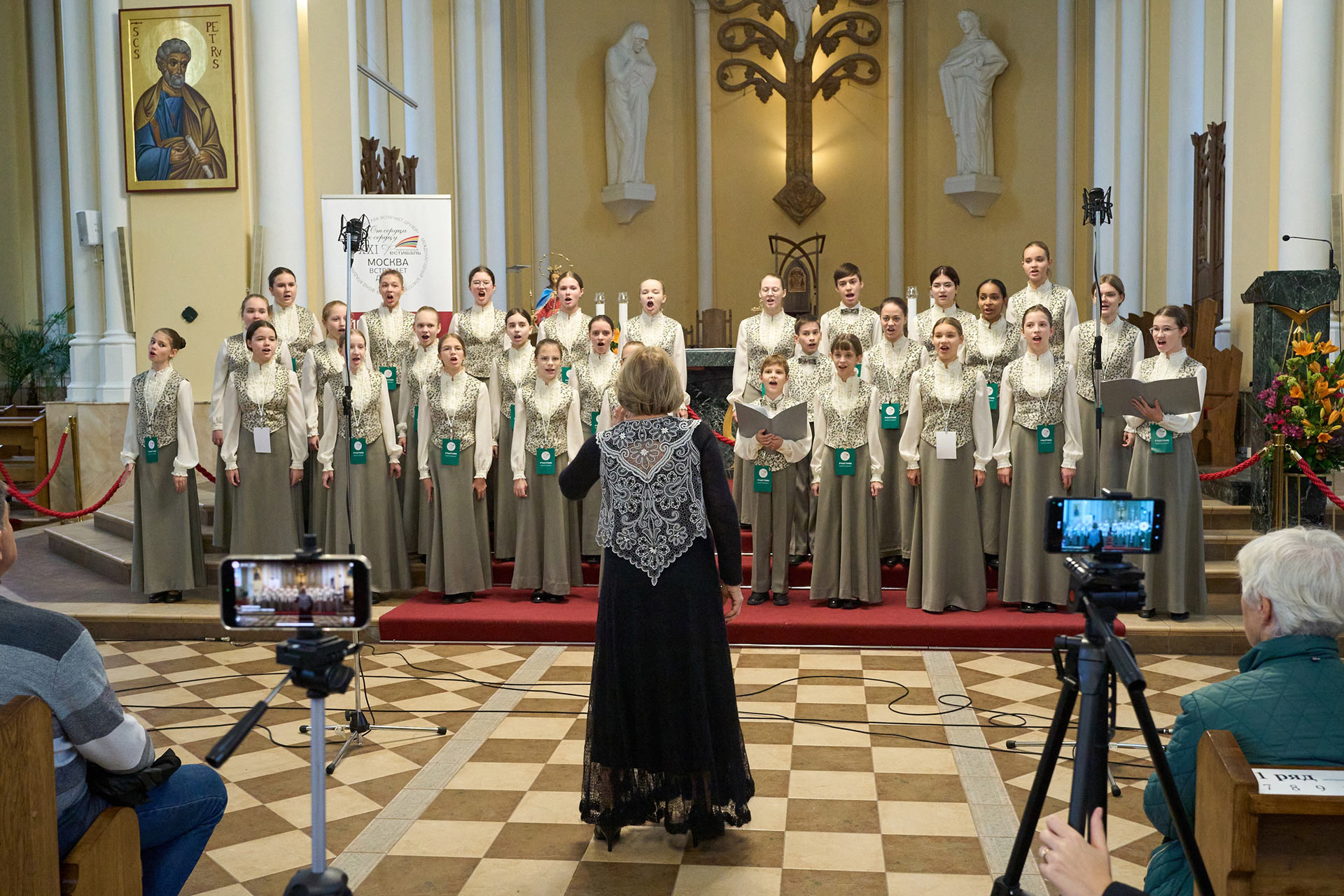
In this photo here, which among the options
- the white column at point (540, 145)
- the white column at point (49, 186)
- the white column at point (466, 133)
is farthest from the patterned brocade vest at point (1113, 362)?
the white column at point (49, 186)

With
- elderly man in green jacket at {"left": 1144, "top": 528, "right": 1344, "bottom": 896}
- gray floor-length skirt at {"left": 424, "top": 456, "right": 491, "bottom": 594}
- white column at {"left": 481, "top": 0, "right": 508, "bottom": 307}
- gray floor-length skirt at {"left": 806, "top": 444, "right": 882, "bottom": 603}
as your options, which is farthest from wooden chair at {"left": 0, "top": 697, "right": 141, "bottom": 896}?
white column at {"left": 481, "top": 0, "right": 508, "bottom": 307}

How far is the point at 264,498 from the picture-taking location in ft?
23.7

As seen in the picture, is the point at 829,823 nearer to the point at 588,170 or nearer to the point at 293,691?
the point at 293,691

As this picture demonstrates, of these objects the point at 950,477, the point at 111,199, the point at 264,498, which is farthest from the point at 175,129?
the point at 950,477

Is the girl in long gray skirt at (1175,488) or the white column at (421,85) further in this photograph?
the white column at (421,85)

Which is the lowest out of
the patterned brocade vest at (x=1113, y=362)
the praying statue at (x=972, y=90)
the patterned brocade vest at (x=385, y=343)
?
the patterned brocade vest at (x=1113, y=362)

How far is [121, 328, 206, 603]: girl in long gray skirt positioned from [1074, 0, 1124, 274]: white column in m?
9.10

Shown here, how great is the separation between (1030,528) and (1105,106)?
7.79 metres

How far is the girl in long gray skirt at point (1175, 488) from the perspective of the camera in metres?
6.33

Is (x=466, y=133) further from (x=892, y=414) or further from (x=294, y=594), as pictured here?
(x=294, y=594)

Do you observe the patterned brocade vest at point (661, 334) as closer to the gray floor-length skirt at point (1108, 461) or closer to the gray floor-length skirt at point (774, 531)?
the gray floor-length skirt at point (774, 531)

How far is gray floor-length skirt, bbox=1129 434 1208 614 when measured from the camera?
633cm

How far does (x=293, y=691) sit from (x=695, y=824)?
265cm

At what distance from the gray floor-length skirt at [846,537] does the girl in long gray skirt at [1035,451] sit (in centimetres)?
73
